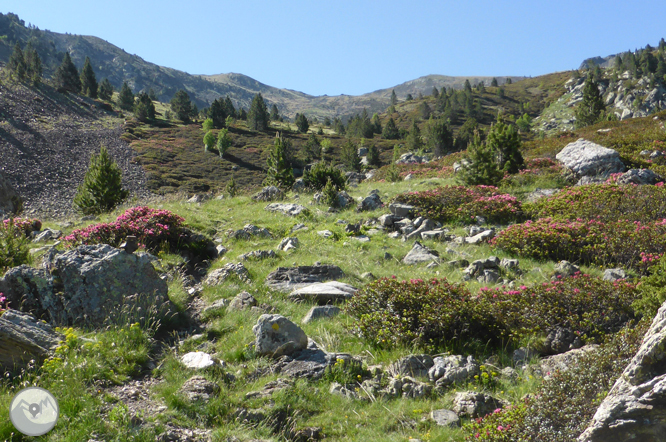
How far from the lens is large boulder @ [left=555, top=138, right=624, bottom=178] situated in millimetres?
17672

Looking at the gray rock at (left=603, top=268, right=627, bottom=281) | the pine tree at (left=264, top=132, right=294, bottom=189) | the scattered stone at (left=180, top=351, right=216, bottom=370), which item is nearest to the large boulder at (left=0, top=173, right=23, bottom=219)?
the pine tree at (left=264, top=132, right=294, bottom=189)

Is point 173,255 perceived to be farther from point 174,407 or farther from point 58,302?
point 174,407

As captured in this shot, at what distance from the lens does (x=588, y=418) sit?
132 inches

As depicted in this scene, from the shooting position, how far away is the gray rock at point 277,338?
17.7 ft

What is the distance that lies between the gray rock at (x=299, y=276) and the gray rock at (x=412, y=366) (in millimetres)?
3339

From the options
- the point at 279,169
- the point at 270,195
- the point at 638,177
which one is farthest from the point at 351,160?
the point at 638,177

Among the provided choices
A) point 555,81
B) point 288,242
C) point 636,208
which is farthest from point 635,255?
point 555,81

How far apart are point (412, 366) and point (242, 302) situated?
3459 millimetres

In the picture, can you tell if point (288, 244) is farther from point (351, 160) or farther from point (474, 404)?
point (351, 160)

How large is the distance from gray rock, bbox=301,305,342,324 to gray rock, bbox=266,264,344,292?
1.24 meters

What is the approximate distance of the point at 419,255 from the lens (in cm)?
997

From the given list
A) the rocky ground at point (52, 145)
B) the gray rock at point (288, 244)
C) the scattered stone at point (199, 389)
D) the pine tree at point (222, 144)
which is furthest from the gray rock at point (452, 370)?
the pine tree at point (222, 144)

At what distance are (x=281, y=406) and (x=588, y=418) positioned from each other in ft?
9.95

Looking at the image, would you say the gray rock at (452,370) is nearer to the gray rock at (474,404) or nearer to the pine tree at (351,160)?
the gray rock at (474,404)
